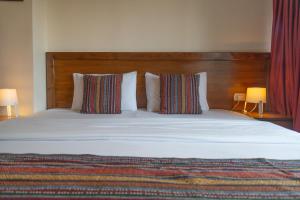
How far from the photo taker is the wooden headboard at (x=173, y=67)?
126 inches

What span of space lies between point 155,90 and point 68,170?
1.98m

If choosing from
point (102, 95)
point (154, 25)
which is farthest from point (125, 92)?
point (154, 25)

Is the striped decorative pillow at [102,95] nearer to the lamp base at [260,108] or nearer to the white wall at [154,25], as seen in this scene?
the white wall at [154,25]

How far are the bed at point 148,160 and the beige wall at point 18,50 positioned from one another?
0.94m

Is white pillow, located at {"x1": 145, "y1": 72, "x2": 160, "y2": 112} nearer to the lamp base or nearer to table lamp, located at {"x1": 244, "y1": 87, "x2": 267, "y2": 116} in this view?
table lamp, located at {"x1": 244, "y1": 87, "x2": 267, "y2": 116}

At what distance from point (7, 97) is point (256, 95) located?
96.1 inches

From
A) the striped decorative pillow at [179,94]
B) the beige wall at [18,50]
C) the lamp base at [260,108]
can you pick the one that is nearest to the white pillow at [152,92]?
the striped decorative pillow at [179,94]

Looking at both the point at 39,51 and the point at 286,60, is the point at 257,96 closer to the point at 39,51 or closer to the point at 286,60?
the point at 286,60

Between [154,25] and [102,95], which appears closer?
[102,95]

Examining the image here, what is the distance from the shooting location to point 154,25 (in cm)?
324

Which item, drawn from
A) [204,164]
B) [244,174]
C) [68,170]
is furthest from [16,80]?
[244,174]

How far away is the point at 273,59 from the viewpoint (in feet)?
10.2

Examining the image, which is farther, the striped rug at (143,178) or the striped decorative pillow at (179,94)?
the striped decorative pillow at (179,94)

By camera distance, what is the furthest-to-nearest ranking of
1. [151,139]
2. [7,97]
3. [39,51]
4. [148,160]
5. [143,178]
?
[39,51]
[7,97]
[151,139]
[148,160]
[143,178]
